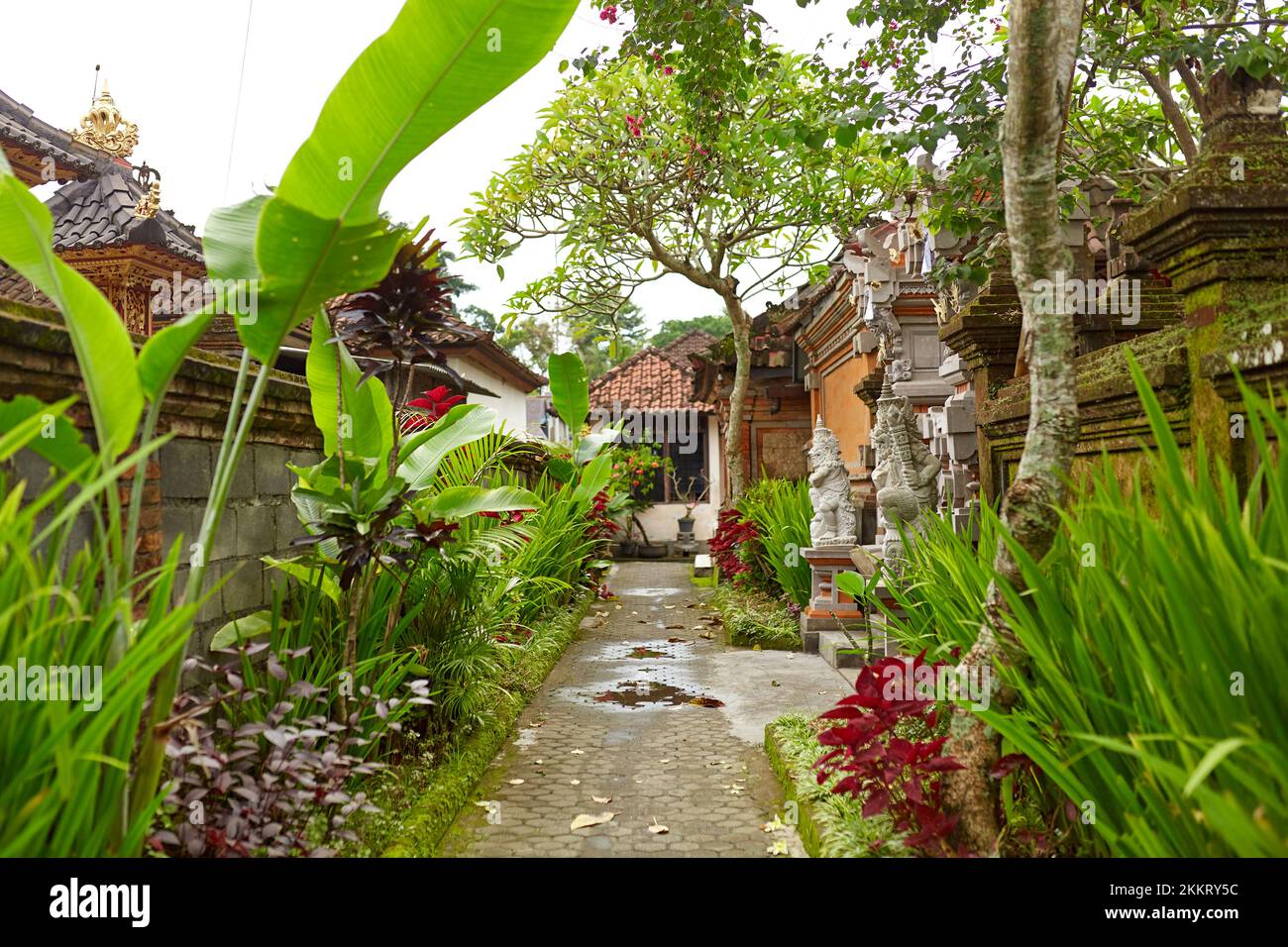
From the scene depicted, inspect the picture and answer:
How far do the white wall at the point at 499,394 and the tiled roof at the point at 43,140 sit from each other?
8703 mm

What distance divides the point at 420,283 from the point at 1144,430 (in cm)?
289

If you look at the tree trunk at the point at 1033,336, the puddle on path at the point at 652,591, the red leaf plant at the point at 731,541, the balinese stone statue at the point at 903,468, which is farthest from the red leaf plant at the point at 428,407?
the puddle on path at the point at 652,591

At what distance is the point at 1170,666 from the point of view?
5.80ft

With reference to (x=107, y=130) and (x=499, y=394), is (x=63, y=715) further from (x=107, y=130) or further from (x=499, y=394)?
(x=499, y=394)

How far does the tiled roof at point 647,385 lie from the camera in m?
22.4

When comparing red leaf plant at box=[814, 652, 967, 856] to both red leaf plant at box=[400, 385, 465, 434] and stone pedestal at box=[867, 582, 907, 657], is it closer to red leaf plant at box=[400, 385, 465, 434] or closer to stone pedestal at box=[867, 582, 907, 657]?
stone pedestal at box=[867, 582, 907, 657]

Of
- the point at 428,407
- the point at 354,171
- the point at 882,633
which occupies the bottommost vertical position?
the point at 882,633

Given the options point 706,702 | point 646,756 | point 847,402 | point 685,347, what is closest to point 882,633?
point 706,702

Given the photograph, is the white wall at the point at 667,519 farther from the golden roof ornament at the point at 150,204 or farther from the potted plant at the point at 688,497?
the golden roof ornament at the point at 150,204

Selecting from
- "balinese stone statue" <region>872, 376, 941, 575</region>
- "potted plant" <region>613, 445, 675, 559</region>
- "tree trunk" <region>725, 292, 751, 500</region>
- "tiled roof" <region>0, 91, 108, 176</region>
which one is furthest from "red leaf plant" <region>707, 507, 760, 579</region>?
"tiled roof" <region>0, 91, 108, 176</region>

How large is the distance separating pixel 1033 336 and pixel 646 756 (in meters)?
2.85

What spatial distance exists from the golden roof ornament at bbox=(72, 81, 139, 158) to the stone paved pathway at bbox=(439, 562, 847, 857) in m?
6.79

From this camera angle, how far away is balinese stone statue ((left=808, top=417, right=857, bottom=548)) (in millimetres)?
7516

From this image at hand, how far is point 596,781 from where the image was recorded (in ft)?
13.9
